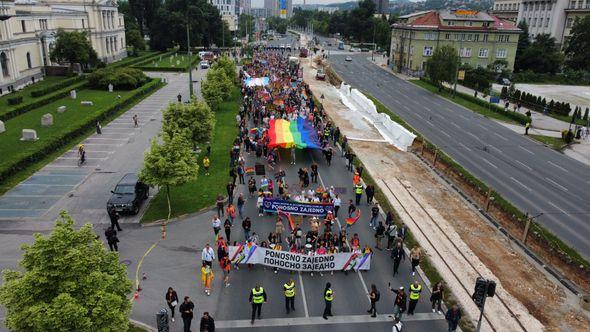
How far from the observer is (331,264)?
1923cm

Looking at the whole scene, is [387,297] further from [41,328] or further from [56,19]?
[56,19]

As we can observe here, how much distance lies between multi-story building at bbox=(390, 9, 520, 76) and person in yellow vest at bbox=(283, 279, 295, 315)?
7832cm

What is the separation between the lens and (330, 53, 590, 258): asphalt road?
27078 millimetres

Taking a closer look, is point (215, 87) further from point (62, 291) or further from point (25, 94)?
point (62, 291)

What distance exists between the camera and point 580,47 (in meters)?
89.1

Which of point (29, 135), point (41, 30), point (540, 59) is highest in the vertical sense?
point (41, 30)

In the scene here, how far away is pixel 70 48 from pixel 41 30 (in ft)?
27.7

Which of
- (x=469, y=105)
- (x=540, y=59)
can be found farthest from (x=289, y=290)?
(x=540, y=59)

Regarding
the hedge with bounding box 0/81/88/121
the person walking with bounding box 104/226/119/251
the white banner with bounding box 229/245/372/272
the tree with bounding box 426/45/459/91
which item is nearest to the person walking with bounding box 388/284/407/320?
the white banner with bounding box 229/245/372/272

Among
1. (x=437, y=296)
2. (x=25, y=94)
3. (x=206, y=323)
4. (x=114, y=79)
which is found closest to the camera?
(x=206, y=323)

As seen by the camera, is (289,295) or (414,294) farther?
(414,294)

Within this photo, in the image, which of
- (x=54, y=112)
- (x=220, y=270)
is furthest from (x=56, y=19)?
(x=220, y=270)

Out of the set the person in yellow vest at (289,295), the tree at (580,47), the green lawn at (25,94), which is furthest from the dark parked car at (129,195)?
the tree at (580,47)

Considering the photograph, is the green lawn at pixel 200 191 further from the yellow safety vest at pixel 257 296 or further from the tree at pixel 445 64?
the tree at pixel 445 64
